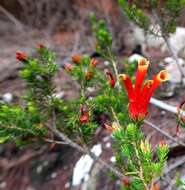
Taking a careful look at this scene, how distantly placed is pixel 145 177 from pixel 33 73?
896 mm

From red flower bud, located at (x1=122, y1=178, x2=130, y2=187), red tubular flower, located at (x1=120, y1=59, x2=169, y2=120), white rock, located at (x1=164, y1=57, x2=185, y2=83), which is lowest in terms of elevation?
red flower bud, located at (x1=122, y1=178, x2=130, y2=187)

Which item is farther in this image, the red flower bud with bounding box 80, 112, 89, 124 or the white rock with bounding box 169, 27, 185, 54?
the white rock with bounding box 169, 27, 185, 54

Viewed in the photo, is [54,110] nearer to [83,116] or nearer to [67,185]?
[83,116]

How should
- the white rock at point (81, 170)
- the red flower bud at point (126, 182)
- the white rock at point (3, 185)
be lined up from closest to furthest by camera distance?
the red flower bud at point (126, 182) → the white rock at point (81, 170) → the white rock at point (3, 185)

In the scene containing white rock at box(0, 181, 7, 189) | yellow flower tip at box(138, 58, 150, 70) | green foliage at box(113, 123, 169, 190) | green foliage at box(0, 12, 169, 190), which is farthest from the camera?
white rock at box(0, 181, 7, 189)

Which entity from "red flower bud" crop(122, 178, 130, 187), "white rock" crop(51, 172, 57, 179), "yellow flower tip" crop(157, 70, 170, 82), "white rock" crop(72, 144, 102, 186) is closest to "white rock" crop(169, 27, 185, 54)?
"white rock" crop(72, 144, 102, 186)

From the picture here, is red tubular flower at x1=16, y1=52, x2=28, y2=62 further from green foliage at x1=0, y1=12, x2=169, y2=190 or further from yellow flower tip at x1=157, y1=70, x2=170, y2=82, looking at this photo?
yellow flower tip at x1=157, y1=70, x2=170, y2=82

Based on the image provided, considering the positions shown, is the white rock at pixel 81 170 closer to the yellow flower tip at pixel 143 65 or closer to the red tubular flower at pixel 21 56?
the red tubular flower at pixel 21 56

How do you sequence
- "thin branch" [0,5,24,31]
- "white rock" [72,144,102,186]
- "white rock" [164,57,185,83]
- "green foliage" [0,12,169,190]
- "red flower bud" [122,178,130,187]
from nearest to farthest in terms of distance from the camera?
"red flower bud" [122,178,130,187] → "green foliage" [0,12,169,190] → "white rock" [72,144,102,186] → "white rock" [164,57,185,83] → "thin branch" [0,5,24,31]

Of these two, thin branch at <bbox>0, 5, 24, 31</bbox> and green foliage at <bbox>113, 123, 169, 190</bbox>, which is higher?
thin branch at <bbox>0, 5, 24, 31</bbox>

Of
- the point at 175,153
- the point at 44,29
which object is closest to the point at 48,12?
the point at 44,29

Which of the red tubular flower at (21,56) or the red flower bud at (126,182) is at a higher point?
the red tubular flower at (21,56)

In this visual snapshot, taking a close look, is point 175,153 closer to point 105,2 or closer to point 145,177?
point 145,177

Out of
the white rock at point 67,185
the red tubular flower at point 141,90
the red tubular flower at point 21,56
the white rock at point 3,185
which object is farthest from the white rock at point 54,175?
the red tubular flower at point 141,90
